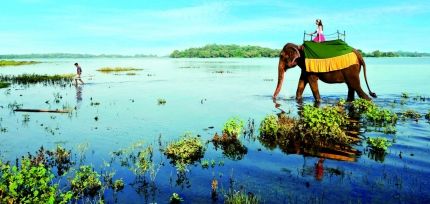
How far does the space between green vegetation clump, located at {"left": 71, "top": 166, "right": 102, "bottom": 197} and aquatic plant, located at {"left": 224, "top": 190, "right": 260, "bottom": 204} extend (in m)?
3.01

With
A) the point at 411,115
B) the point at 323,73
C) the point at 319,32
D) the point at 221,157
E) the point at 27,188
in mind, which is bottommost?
the point at 221,157

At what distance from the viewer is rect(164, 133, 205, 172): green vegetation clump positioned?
11977mm

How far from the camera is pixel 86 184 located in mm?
9250

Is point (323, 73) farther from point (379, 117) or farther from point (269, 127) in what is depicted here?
point (269, 127)

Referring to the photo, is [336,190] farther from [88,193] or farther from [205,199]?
[88,193]

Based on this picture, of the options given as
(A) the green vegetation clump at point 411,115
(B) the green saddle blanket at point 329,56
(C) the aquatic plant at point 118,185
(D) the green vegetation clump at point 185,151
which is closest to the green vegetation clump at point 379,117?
(A) the green vegetation clump at point 411,115

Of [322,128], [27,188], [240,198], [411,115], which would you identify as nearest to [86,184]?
[27,188]

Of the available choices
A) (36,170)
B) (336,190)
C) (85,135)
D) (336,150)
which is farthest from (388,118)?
(36,170)

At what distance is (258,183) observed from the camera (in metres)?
9.91

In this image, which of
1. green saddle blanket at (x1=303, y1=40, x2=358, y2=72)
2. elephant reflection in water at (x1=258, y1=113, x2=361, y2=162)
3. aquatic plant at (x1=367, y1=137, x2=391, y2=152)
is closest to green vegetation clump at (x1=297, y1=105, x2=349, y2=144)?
elephant reflection in water at (x1=258, y1=113, x2=361, y2=162)

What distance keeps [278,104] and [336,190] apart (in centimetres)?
1487

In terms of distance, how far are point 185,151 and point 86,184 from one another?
12.1ft

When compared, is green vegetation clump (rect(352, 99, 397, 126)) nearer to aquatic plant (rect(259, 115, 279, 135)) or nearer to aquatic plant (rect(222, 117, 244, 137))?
aquatic plant (rect(259, 115, 279, 135))

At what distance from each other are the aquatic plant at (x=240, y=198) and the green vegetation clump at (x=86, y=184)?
3008 millimetres
